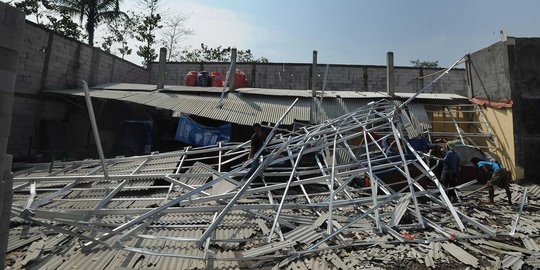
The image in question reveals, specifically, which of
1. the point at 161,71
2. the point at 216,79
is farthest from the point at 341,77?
the point at 161,71

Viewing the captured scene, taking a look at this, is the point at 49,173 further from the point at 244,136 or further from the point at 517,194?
the point at 517,194

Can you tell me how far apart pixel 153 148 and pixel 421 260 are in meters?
13.0

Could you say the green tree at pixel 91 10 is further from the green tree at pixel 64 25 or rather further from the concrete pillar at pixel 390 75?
the concrete pillar at pixel 390 75

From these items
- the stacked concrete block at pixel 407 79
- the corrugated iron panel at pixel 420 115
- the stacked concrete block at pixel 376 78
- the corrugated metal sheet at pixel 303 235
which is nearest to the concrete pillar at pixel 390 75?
the corrugated iron panel at pixel 420 115

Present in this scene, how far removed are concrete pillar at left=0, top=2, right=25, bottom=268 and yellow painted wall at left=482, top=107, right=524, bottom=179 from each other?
12992 mm

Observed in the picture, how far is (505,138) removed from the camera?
36.0 feet

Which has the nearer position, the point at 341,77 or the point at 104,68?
the point at 104,68

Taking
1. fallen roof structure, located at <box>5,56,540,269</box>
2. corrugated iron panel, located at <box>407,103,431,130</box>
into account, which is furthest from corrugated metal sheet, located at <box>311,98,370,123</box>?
fallen roof structure, located at <box>5,56,540,269</box>

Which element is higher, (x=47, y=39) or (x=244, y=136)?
(x=47, y=39)

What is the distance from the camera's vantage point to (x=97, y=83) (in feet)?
57.8

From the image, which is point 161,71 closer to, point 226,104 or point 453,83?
point 226,104

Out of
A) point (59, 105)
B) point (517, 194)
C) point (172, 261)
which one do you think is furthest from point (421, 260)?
point (59, 105)

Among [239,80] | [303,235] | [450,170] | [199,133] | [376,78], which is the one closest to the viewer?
[303,235]

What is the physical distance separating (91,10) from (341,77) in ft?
61.7
